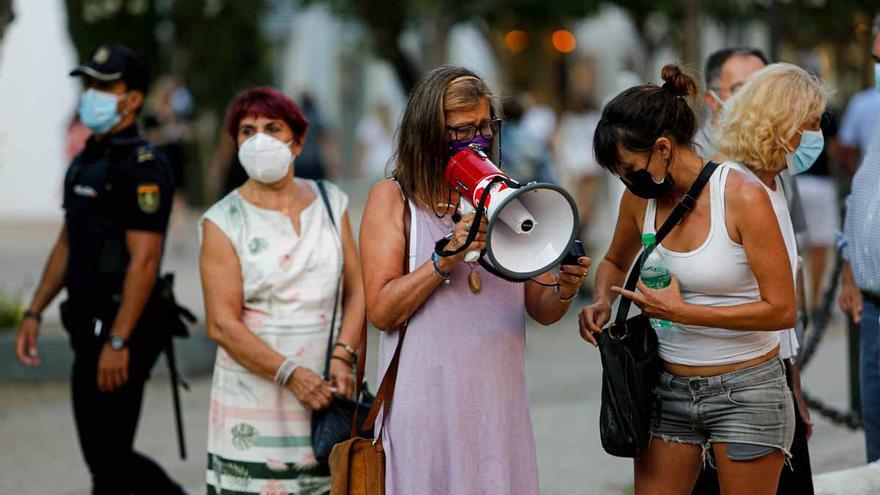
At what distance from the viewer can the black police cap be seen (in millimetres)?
5406

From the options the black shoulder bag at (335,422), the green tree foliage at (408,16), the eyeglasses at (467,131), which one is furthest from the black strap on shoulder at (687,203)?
the green tree foliage at (408,16)

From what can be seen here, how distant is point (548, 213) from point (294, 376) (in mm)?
1358

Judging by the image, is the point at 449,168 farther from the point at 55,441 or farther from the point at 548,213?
the point at 55,441

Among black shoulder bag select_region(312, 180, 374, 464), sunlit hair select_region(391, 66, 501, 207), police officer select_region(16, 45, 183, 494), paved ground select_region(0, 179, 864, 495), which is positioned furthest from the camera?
paved ground select_region(0, 179, 864, 495)

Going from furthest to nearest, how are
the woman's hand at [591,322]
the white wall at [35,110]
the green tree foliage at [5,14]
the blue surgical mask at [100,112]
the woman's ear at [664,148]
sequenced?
the white wall at [35,110] → the green tree foliage at [5,14] → the blue surgical mask at [100,112] → the woman's hand at [591,322] → the woman's ear at [664,148]

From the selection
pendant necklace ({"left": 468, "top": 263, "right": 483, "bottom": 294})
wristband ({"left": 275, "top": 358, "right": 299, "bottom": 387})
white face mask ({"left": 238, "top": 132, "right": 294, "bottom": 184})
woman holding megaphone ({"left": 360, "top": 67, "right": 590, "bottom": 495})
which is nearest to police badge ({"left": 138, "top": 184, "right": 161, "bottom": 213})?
white face mask ({"left": 238, "top": 132, "right": 294, "bottom": 184})

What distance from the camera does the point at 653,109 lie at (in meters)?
3.85

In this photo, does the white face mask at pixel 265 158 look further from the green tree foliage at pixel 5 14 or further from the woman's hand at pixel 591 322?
the green tree foliage at pixel 5 14

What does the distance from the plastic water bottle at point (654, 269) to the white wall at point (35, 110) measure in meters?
19.0

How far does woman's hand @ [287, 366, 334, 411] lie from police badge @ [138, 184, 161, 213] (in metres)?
1.03

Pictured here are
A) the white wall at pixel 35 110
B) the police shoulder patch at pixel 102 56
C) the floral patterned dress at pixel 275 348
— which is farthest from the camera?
the white wall at pixel 35 110

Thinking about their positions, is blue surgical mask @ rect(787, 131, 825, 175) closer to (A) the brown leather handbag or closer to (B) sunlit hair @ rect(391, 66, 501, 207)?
(B) sunlit hair @ rect(391, 66, 501, 207)

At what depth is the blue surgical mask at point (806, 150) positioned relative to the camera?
4258mm

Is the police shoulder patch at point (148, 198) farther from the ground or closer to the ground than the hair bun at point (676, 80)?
closer to the ground
